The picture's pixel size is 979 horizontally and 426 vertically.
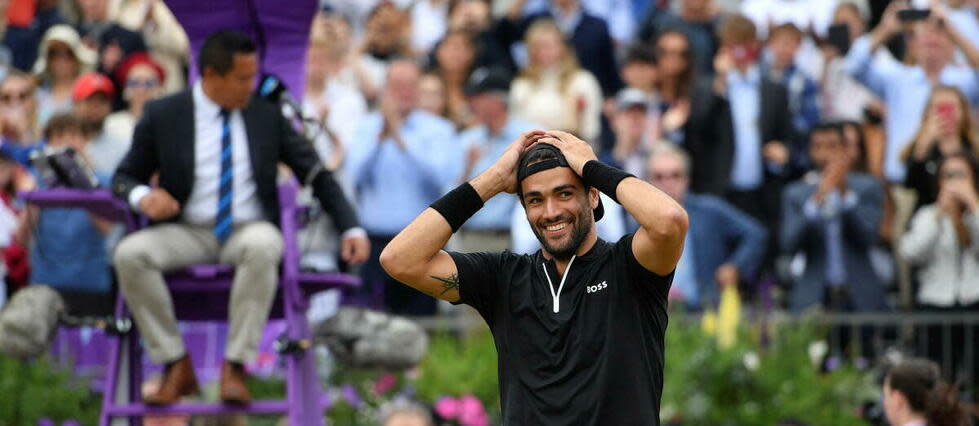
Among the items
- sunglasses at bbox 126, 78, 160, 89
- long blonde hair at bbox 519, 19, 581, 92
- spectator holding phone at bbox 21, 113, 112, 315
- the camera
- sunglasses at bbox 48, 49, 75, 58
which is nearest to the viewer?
the camera

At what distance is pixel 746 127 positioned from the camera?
14070 millimetres

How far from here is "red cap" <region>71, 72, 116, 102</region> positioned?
1258 cm

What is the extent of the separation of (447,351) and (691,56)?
388 cm

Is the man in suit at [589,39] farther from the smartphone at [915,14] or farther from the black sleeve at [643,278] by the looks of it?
the black sleeve at [643,278]

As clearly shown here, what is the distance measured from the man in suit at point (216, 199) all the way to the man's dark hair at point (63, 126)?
3186mm

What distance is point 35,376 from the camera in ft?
36.3

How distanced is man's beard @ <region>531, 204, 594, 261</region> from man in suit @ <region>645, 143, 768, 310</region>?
622 cm

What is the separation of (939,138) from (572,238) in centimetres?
760

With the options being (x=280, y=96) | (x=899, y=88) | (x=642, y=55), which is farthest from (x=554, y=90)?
(x=280, y=96)

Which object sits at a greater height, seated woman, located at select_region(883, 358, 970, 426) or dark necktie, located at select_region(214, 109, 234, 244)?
dark necktie, located at select_region(214, 109, 234, 244)

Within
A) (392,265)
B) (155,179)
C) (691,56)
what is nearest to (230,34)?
(155,179)

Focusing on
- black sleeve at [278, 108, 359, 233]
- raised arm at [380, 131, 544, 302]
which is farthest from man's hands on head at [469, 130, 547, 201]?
black sleeve at [278, 108, 359, 233]

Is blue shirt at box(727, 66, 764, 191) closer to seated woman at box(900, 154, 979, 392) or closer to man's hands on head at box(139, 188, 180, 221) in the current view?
seated woman at box(900, 154, 979, 392)

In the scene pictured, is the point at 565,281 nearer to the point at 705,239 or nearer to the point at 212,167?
the point at 212,167
